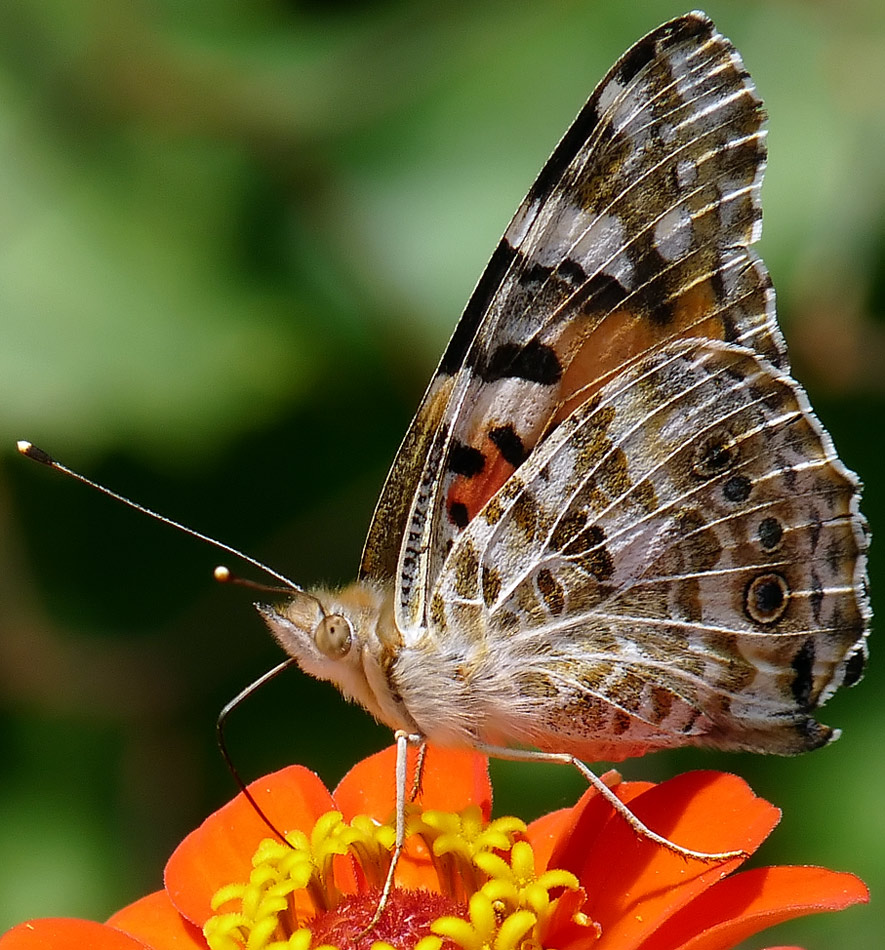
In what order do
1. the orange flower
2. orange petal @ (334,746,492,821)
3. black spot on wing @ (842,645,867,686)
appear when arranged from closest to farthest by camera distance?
the orange flower
black spot on wing @ (842,645,867,686)
orange petal @ (334,746,492,821)

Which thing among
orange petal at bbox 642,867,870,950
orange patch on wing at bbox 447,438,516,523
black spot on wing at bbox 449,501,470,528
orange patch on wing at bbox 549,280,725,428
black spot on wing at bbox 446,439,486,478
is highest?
orange patch on wing at bbox 549,280,725,428

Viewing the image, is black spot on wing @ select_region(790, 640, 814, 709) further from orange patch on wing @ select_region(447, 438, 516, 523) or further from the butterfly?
orange patch on wing @ select_region(447, 438, 516, 523)

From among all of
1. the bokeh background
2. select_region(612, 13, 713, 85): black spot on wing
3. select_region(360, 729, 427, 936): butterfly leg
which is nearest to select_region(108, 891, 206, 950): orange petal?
select_region(360, 729, 427, 936): butterfly leg

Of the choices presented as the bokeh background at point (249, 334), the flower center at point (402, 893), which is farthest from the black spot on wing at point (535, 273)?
the bokeh background at point (249, 334)

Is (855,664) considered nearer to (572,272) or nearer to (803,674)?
(803,674)

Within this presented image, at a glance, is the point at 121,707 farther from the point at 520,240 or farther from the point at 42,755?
the point at 520,240

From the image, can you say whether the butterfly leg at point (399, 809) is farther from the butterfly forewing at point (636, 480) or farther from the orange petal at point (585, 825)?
the orange petal at point (585, 825)
